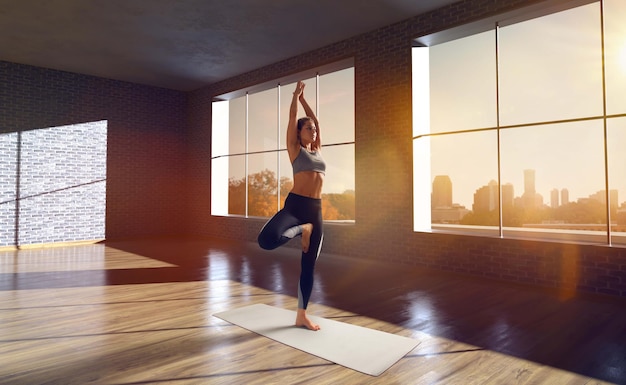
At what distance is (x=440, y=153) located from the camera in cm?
2133

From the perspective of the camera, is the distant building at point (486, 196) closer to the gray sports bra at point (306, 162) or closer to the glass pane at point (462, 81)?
the glass pane at point (462, 81)

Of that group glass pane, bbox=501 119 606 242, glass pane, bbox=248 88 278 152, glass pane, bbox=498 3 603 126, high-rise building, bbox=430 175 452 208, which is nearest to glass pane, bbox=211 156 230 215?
glass pane, bbox=248 88 278 152

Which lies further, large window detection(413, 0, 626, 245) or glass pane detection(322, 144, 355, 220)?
glass pane detection(322, 144, 355, 220)

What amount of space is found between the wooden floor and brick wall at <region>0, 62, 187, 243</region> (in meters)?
3.18

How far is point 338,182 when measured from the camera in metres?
21.7

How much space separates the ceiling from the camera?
550cm

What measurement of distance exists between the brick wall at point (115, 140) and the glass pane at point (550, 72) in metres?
13.1

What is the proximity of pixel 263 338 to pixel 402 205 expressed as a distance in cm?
361

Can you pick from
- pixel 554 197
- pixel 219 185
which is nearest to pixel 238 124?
pixel 219 185

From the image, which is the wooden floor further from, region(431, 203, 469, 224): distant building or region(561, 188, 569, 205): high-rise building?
region(561, 188, 569, 205): high-rise building

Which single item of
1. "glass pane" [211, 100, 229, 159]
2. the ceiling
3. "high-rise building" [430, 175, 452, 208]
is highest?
the ceiling

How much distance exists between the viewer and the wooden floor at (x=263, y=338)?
2.16 m

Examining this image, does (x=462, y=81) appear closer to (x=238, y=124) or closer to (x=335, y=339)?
(x=238, y=124)

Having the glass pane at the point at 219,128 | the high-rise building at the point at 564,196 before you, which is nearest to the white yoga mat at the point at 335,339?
the glass pane at the point at 219,128
